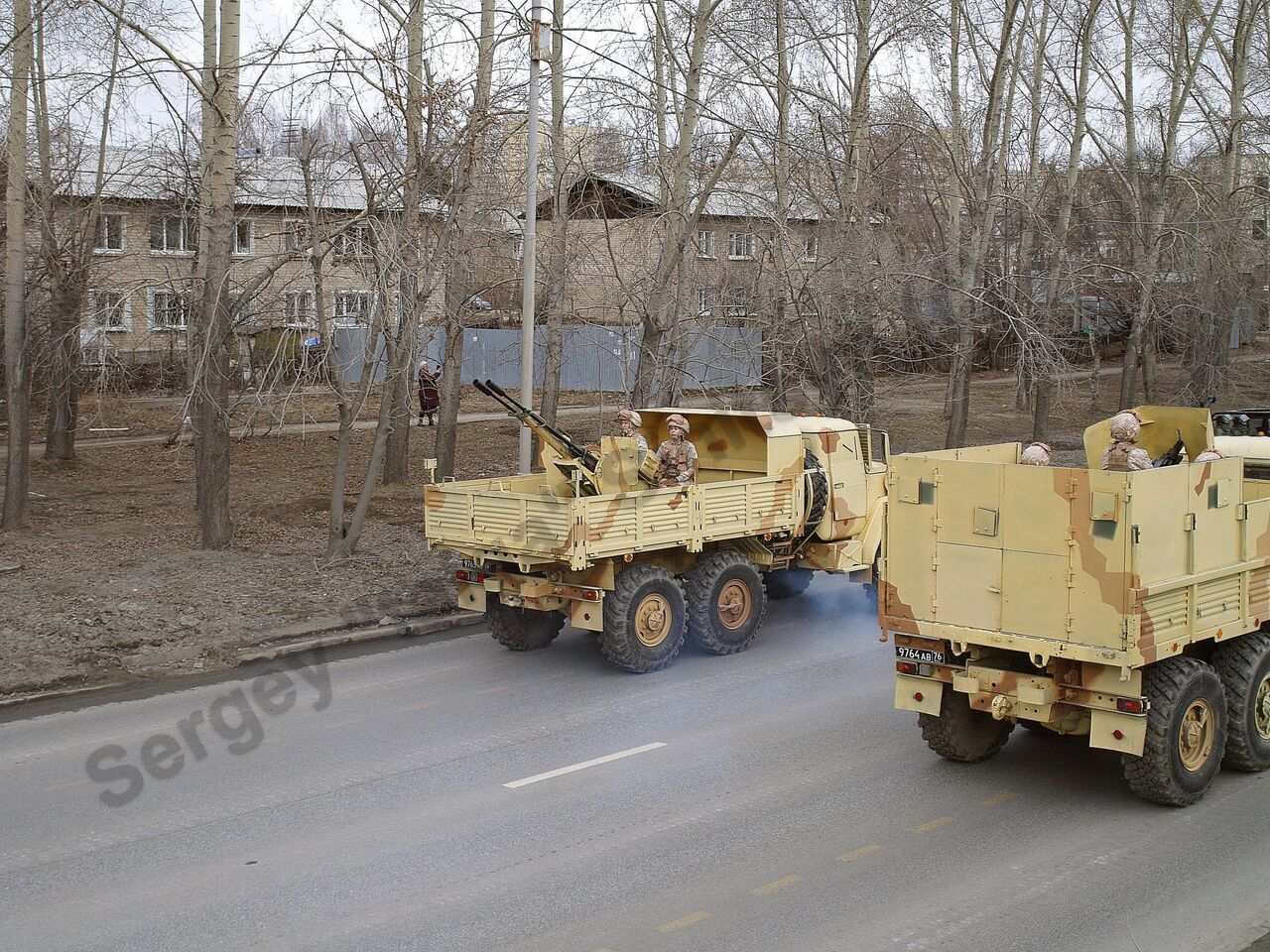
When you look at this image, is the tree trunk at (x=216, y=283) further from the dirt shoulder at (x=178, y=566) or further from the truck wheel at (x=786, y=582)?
the truck wheel at (x=786, y=582)

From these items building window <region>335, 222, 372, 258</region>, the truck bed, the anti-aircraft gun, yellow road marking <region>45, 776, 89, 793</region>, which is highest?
building window <region>335, 222, 372, 258</region>

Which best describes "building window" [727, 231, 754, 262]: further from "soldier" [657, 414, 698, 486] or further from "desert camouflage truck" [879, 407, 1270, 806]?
"desert camouflage truck" [879, 407, 1270, 806]

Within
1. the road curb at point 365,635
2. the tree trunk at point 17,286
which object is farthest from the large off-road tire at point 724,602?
the tree trunk at point 17,286

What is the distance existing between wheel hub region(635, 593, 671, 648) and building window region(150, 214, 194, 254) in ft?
47.3

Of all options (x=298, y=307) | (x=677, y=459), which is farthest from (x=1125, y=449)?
(x=298, y=307)

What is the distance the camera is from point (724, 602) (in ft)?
41.8

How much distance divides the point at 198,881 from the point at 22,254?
12.1m

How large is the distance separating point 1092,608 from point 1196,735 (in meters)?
1.30

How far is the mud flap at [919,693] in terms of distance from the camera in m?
8.82

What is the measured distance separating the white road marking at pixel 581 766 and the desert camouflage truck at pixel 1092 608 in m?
1.96

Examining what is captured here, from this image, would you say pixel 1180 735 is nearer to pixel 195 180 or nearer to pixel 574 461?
pixel 574 461

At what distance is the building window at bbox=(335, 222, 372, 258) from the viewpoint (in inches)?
570

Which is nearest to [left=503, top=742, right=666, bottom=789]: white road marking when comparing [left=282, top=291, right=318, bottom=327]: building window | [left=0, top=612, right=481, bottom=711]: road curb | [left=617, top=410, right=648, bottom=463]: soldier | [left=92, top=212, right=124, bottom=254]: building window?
[left=617, top=410, right=648, bottom=463]: soldier

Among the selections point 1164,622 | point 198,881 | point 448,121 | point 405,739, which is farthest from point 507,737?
point 448,121
